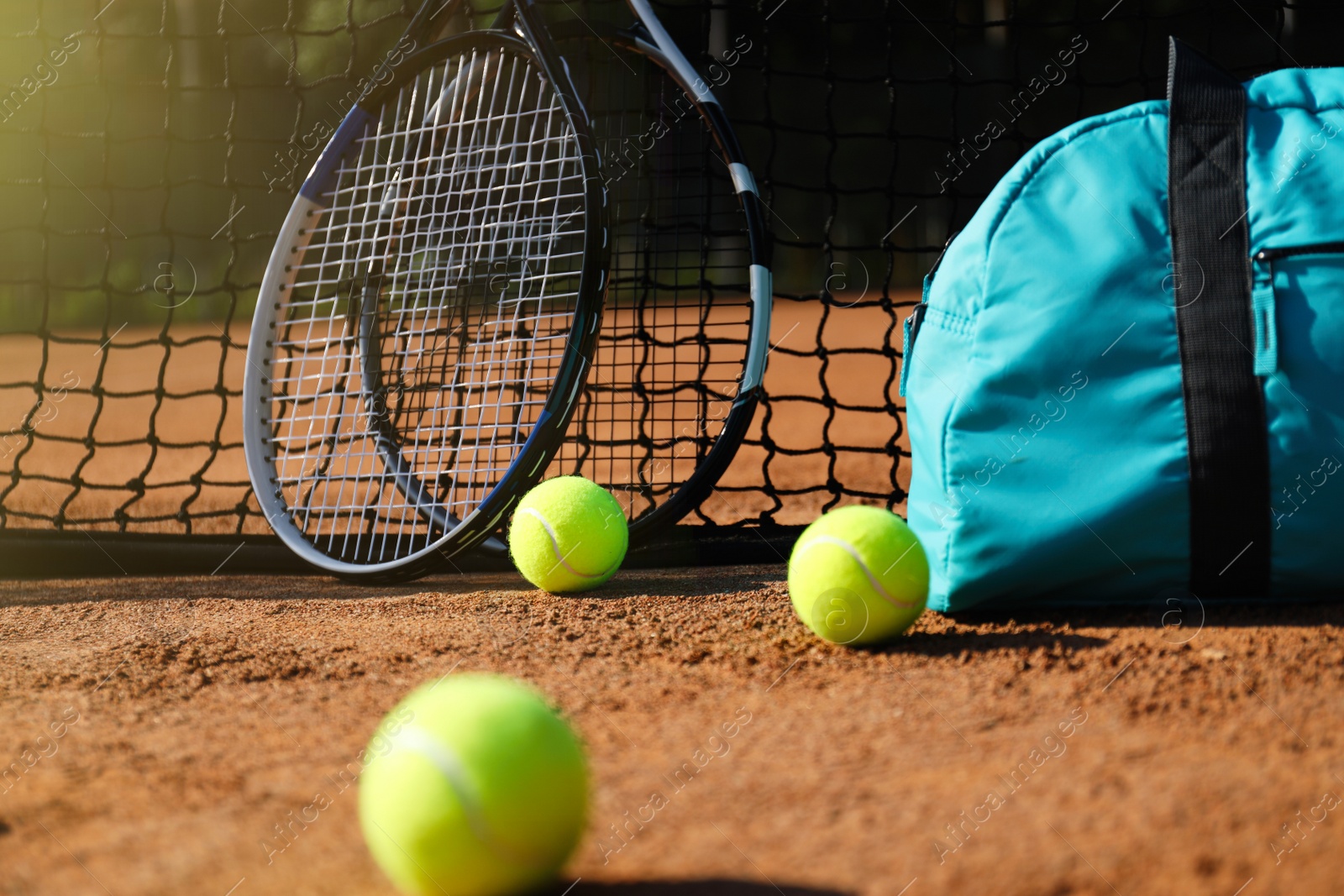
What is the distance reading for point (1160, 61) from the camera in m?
9.84

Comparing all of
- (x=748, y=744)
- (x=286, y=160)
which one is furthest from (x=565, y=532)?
(x=286, y=160)

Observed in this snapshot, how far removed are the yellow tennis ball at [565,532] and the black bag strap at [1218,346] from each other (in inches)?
42.5

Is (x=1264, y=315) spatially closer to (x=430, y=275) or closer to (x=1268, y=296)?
(x=1268, y=296)

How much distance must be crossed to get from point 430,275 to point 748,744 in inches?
58.4

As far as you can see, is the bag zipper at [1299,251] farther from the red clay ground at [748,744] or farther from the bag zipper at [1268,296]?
the red clay ground at [748,744]

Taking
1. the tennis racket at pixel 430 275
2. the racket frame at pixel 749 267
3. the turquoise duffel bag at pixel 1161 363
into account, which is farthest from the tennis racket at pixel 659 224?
the turquoise duffel bag at pixel 1161 363

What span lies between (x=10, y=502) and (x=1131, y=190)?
11.6 feet

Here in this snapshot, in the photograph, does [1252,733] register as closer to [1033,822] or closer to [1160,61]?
[1033,822]

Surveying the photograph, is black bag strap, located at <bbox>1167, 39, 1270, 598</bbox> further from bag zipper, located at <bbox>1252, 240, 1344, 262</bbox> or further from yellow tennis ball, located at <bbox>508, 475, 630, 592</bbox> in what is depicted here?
yellow tennis ball, located at <bbox>508, 475, 630, 592</bbox>

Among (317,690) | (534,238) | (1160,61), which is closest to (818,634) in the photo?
(317,690)

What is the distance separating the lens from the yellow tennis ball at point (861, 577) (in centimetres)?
167

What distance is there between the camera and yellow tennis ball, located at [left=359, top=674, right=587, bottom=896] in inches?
37.3

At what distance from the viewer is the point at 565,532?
83.3 inches

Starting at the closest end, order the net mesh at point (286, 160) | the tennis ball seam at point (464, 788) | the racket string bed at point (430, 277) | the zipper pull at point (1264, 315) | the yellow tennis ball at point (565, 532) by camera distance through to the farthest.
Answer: the tennis ball seam at point (464, 788) < the zipper pull at point (1264, 315) < the yellow tennis ball at point (565, 532) < the racket string bed at point (430, 277) < the net mesh at point (286, 160)
